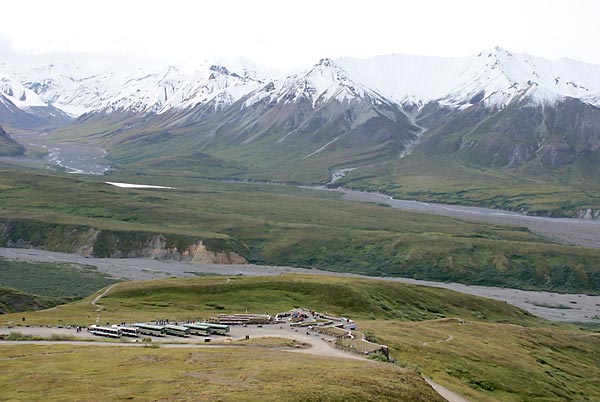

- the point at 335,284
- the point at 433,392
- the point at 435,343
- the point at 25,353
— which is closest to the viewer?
the point at 433,392

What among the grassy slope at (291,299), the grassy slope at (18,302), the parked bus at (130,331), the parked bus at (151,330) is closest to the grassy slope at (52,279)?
the grassy slope at (18,302)

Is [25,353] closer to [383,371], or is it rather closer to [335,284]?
[383,371]

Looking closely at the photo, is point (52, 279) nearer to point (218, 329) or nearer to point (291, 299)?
point (291, 299)

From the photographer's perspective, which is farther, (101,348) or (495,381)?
(495,381)

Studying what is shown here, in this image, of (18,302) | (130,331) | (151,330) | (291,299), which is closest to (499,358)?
(151,330)

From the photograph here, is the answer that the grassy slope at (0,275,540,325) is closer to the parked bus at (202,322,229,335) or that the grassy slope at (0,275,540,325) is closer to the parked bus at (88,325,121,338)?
the parked bus at (202,322,229,335)

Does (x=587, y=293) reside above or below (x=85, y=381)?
below

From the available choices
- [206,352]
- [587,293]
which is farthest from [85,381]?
[587,293]
